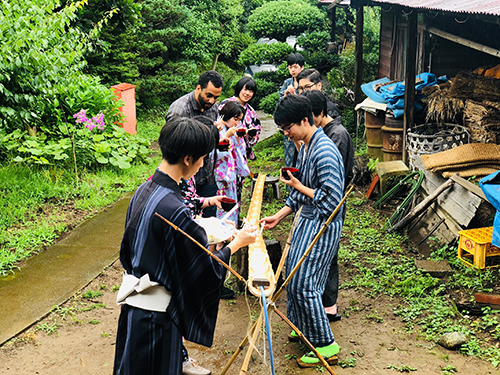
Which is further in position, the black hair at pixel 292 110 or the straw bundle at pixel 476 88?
the straw bundle at pixel 476 88

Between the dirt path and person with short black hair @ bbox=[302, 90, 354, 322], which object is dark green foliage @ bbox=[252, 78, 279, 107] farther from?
the dirt path

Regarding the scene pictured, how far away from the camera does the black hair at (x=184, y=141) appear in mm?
2824

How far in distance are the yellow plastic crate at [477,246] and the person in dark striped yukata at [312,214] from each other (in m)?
2.14

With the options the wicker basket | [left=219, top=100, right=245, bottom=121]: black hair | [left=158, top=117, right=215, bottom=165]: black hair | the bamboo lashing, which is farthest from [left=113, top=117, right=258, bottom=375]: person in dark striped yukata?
the wicker basket

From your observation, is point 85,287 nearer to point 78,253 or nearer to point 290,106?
point 78,253

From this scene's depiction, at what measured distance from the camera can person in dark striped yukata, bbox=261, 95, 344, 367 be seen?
13.3 ft

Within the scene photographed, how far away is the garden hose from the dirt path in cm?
200

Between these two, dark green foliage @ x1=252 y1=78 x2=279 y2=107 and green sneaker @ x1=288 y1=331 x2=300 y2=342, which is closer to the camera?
green sneaker @ x1=288 y1=331 x2=300 y2=342

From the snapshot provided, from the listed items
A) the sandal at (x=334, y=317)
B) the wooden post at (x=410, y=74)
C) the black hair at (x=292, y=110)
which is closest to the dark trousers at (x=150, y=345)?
the black hair at (x=292, y=110)

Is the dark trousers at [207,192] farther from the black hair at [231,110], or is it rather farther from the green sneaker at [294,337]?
the green sneaker at [294,337]

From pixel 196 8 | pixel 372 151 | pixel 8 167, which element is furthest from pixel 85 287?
pixel 196 8

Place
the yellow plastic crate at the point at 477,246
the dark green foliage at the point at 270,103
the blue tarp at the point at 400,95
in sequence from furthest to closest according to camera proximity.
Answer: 1. the dark green foliage at the point at 270,103
2. the blue tarp at the point at 400,95
3. the yellow plastic crate at the point at 477,246

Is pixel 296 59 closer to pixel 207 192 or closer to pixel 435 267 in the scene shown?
pixel 207 192

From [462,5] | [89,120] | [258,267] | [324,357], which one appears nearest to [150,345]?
[258,267]
